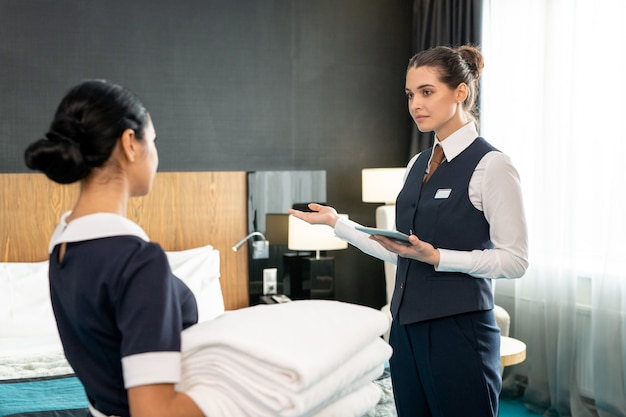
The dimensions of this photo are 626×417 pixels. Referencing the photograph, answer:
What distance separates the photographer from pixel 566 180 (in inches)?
158

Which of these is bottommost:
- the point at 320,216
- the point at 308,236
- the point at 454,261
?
the point at 308,236

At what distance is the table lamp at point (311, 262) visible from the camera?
4.22 metres

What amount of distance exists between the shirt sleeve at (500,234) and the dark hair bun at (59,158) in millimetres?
1134

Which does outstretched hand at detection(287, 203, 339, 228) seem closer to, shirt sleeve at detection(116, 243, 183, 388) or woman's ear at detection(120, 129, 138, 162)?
woman's ear at detection(120, 129, 138, 162)

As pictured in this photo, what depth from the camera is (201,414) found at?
3.36ft

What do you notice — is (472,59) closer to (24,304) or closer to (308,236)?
(308,236)

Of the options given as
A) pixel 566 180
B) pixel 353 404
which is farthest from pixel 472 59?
pixel 566 180

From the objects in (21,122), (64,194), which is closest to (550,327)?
(64,194)

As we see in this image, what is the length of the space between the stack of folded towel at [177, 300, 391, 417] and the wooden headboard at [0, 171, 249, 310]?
315cm

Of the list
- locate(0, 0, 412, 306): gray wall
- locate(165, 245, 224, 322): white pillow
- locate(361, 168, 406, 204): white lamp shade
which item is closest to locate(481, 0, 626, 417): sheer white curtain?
locate(361, 168, 406, 204): white lamp shade

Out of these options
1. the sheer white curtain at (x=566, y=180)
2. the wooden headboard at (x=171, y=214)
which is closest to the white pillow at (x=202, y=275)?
the wooden headboard at (x=171, y=214)

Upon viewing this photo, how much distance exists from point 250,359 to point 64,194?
329 centimetres

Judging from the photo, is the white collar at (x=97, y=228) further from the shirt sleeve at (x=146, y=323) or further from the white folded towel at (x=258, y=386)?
the white folded towel at (x=258, y=386)

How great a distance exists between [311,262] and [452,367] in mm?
2493
